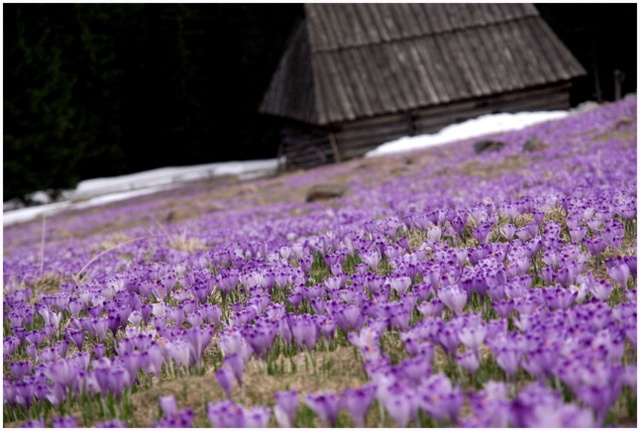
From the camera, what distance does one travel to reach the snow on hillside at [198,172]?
2831 cm

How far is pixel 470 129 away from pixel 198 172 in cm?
2446

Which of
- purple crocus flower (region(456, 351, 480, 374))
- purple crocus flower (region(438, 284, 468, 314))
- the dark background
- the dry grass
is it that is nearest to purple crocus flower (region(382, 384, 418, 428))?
purple crocus flower (region(456, 351, 480, 374))

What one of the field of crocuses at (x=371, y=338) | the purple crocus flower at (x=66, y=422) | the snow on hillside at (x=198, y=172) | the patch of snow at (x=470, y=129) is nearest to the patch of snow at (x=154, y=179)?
the snow on hillside at (x=198, y=172)

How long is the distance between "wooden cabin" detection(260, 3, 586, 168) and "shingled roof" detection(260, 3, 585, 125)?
5 centimetres

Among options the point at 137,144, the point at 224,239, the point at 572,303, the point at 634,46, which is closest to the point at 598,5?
the point at 634,46

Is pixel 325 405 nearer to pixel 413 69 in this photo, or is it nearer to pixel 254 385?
pixel 254 385

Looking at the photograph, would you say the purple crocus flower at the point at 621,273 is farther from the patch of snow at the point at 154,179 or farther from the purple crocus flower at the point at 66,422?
the patch of snow at the point at 154,179

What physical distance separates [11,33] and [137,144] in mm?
16188

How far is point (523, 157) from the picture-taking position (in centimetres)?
1395

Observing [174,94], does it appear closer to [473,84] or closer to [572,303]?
[473,84]

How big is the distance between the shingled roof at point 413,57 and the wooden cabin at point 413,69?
1.9 inches

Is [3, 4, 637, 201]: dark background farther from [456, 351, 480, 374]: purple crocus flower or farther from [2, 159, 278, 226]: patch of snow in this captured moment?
[456, 351, 480, 374]: purple crocus flower

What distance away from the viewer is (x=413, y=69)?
29.9 meters

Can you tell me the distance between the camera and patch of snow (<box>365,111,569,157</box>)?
27.9m
